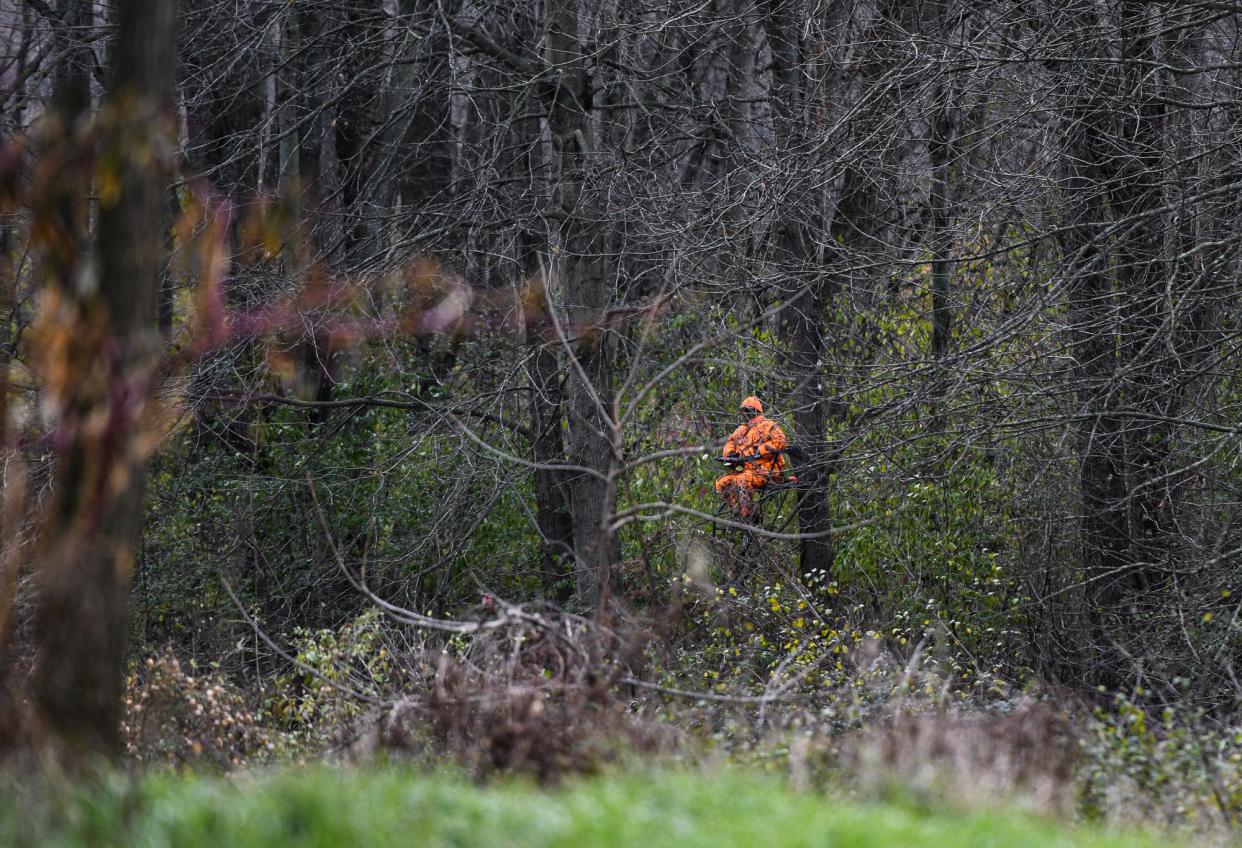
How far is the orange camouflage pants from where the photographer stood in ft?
43.7

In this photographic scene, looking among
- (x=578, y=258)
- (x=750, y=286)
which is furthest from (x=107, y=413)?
(x=578, y=258)

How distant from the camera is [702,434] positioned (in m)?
14.3

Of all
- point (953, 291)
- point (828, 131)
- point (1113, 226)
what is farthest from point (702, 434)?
point (1113, 226)

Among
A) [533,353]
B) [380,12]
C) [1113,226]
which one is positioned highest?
[380,12]

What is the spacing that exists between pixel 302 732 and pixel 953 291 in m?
7.05

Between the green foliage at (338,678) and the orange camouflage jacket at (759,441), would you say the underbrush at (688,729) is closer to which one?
the green foliage at (338,678)

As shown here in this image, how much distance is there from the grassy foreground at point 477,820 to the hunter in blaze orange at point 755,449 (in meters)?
7.56

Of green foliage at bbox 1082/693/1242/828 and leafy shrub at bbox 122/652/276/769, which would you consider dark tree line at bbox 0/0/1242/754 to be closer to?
leafy shrub at bbox 122/652/276/769

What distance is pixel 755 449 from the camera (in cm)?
1281

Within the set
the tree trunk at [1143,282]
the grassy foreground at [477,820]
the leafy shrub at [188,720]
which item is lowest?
the leafy shrub at [188,720]

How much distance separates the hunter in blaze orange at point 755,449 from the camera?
42.0ft

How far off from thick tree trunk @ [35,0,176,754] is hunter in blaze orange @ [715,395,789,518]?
25.9ft

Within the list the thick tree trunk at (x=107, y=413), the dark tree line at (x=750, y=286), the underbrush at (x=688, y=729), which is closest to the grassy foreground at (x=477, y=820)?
the thick tree trunk at (x=107, y=413)

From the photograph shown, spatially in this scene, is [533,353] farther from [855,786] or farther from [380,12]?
[855,786]
